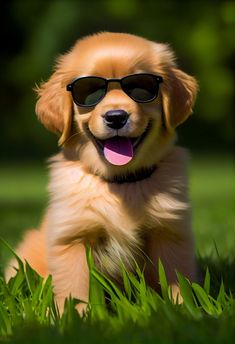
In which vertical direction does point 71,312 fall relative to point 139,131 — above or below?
below

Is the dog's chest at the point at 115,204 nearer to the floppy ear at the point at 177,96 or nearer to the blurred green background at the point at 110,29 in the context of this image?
the floppy ear at the point at 177,96

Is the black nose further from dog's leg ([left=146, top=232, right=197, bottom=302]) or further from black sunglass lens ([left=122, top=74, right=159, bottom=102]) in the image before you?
dog's leg ([left=146, top=232, right=197, bottom=302])

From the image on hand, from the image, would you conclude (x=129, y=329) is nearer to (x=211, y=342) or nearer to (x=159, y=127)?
(x=211, y=342)

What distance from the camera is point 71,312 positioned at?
2998mm

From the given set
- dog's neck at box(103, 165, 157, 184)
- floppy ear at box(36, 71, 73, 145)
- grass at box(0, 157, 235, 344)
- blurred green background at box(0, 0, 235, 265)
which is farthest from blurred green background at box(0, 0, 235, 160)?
grass at box(0, 157, 235, 344)

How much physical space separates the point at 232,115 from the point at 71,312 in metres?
20.7

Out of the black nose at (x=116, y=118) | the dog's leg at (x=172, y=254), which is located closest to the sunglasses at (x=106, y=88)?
the black nose at (x=116, y=118)

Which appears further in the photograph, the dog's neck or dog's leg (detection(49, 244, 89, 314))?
the dog's neck

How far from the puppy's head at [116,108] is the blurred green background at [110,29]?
58.2 feet

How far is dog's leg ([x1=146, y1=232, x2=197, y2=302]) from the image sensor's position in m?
3.59

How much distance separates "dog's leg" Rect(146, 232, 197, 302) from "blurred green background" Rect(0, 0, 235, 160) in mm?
17945

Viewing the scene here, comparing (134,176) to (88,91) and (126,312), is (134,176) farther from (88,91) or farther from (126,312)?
(126,312)

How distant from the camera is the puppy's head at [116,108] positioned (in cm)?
346

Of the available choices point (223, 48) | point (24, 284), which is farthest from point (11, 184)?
point (24, 284)
